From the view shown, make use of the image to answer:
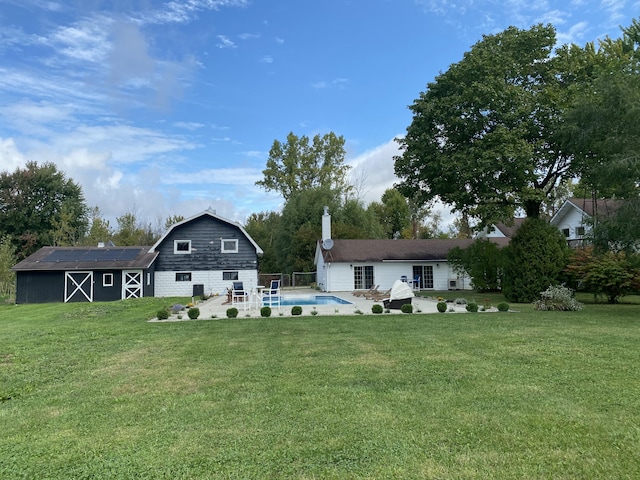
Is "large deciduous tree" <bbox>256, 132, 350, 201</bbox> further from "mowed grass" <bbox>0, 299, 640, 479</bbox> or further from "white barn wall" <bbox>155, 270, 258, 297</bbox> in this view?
"mowed grass" <bbox>0, 299, 640, 479</bbox>

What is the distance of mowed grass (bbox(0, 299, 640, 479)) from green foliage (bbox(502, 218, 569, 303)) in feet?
27.4

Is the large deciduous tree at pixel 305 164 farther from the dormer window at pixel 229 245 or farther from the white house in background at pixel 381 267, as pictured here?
the dormer window at pixel 229 245

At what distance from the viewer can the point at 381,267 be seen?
28.0m

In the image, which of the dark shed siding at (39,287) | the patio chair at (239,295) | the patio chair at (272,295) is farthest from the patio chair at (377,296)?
the dark shed siding at (39,287)

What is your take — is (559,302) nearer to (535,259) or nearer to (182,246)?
(535,259)

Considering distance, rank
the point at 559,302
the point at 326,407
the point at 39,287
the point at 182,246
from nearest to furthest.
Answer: the point at 326,407
the point at 559,302
the point at 39,287
the point at 182,246

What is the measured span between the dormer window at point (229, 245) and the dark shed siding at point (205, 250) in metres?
0.14

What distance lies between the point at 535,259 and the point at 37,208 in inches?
1651

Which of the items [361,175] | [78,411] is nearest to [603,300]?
[78,411]

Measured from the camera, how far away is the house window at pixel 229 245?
26.5 m

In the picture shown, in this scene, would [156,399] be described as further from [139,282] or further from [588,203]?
[588,203]

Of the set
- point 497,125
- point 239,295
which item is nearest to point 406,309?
point 239,295

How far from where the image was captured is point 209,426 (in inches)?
150

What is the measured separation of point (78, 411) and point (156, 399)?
29.8 inches
